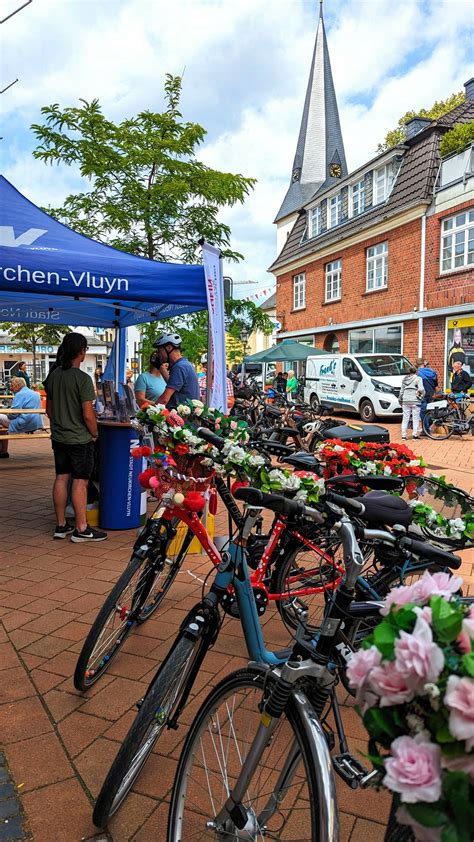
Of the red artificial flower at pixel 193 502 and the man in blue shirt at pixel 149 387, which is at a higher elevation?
the man in blue shirt at pixel 149 387

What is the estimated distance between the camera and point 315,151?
4350 cm

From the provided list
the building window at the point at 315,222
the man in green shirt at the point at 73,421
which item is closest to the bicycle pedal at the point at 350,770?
the man in green shirt at the point at 73,421

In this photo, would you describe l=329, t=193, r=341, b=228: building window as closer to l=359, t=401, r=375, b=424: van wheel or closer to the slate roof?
the slate roof

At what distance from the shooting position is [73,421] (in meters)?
4.91

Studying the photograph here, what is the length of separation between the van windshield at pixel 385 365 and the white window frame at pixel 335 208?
10.3 meters

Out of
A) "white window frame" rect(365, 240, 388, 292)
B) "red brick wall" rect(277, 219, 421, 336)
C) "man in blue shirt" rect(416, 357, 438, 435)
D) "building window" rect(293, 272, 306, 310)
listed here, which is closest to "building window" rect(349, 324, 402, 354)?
"red brick wall" rect(277, 219, 421, 336)

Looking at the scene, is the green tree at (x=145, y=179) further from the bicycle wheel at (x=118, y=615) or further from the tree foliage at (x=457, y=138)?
the tree foliage at (x=457, y=138)

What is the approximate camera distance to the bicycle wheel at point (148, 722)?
179 centimetres

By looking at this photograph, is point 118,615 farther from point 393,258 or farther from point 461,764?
point 393,258

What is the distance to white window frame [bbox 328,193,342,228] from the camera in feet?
80.6

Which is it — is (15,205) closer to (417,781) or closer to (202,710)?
(202,710)

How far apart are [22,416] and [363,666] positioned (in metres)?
8.78

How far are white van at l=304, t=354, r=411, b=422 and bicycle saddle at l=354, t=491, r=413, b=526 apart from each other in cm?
1340

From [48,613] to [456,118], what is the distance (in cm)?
2029
